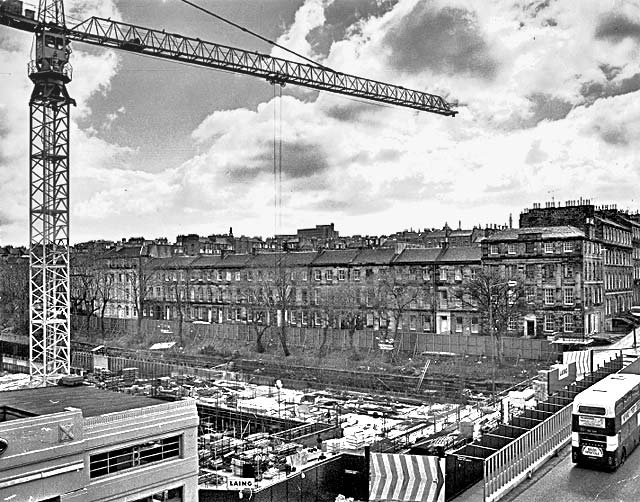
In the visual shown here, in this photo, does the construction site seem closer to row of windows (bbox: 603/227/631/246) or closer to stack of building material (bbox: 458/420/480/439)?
stack of building material (bbox: 458/420/480/439)

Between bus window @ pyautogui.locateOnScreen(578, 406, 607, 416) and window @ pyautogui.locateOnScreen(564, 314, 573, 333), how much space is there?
24904 mm

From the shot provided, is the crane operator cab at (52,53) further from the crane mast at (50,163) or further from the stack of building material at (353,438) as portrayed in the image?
the stack of building material at (353,438)

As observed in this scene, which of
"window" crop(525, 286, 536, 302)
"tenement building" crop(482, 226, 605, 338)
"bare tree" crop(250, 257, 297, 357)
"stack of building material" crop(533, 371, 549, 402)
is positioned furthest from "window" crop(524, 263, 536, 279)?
"bare tree" crop(250, 257, 297, 357)

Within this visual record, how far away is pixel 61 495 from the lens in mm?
11414

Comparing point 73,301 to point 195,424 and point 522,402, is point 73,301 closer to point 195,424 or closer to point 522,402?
point 522,402

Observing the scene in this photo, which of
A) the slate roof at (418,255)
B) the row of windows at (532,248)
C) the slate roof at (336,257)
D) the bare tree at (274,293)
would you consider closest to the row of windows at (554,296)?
the row of windows at (532,248)

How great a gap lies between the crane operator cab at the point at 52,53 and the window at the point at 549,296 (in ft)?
99.9

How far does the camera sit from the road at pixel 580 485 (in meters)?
15.4

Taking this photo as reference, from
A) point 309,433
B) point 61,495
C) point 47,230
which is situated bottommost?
point 309,433

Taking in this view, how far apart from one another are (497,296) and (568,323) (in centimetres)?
445

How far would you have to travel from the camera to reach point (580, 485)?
1614 cm

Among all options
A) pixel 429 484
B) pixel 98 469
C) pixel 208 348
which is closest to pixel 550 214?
pixel 208 348

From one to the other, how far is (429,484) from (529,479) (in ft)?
12.1

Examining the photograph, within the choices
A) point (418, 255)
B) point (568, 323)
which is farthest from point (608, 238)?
point (418, 255)
